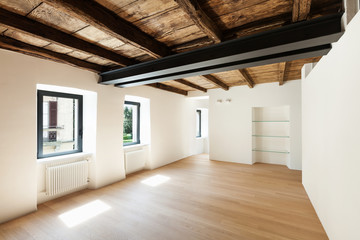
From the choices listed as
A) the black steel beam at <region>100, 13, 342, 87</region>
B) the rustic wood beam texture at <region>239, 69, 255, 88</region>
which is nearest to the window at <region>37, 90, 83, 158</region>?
the black steel beam at <region>100, 13, 342, 87</region>

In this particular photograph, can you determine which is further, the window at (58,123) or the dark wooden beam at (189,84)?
the dark wooden beam at (189,84)

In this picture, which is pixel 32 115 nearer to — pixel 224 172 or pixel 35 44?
pixel 35 44

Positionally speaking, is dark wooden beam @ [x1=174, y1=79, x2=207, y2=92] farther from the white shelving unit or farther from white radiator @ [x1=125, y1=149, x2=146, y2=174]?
white radiator @ [x1=125, y1=149, x2=146, y2=174]

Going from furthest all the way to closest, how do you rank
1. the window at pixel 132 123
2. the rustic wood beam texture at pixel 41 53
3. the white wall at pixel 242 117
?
1. the window at pixel 132 123
2. the white wall at pixel 242 117
3. the rustic wood beam texture at pixel 41 53

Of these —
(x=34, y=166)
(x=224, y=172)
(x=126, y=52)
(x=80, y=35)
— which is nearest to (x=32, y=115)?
(x=34, y=166)

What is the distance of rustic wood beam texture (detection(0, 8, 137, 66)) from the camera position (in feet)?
5.71

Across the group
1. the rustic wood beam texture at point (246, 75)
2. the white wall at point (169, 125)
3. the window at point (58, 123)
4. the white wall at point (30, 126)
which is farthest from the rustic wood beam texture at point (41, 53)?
the rustic wood beam texture at point (246, 75)

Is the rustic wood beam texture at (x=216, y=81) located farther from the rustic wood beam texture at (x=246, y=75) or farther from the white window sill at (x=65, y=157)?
the white window sill at (x=65, y=157)

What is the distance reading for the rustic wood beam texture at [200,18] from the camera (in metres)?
1.46

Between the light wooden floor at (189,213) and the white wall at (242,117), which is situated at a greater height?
the white wall at (242,117)

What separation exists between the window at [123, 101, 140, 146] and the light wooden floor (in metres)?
1.27

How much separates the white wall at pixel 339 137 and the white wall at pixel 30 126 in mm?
3732

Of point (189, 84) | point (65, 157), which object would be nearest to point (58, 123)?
point (65, 157)

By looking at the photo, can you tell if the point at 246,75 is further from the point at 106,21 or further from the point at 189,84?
the point at 106,21
